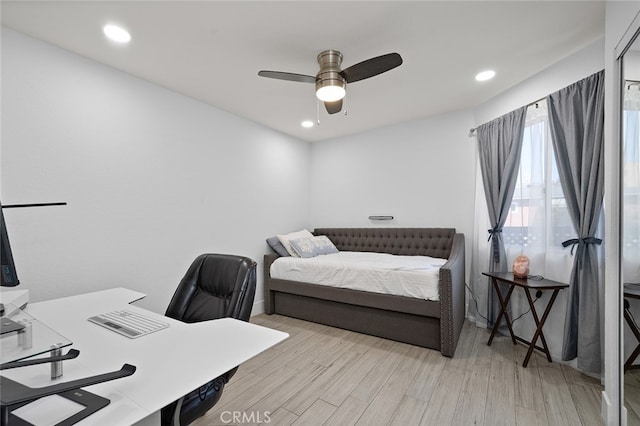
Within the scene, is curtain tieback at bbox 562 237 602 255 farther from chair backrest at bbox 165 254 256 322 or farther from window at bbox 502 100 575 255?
chair backrest at bbox 165 254 256 322

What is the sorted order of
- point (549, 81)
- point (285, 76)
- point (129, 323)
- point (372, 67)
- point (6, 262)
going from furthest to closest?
1. point (549, 81)
2. point (285, 76)
3. point (372, 67)
4. point (129, 323)
5. point (6, 262)

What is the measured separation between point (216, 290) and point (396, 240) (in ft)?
9.11

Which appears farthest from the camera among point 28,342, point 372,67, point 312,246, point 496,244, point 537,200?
point 312,246

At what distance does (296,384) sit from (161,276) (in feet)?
5.50

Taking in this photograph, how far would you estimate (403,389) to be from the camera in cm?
193

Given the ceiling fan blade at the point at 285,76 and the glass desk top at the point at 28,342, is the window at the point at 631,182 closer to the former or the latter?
the ceiling fan blade at the point at 285,76

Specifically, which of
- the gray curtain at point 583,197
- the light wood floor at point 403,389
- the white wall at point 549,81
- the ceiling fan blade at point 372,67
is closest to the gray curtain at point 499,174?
the white wall at point 549,81

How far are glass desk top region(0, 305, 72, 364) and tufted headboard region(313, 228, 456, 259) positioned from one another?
3467 millimetres

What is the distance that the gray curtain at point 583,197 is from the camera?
1.92 metres

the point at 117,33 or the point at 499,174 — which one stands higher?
the point at 117,33

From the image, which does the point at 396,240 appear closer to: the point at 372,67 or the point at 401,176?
the point at 401,176

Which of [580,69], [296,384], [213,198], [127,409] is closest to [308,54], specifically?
[213,198]

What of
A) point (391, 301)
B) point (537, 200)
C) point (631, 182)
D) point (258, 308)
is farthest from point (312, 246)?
point (631, 182)

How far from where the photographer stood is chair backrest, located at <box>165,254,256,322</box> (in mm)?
1416
